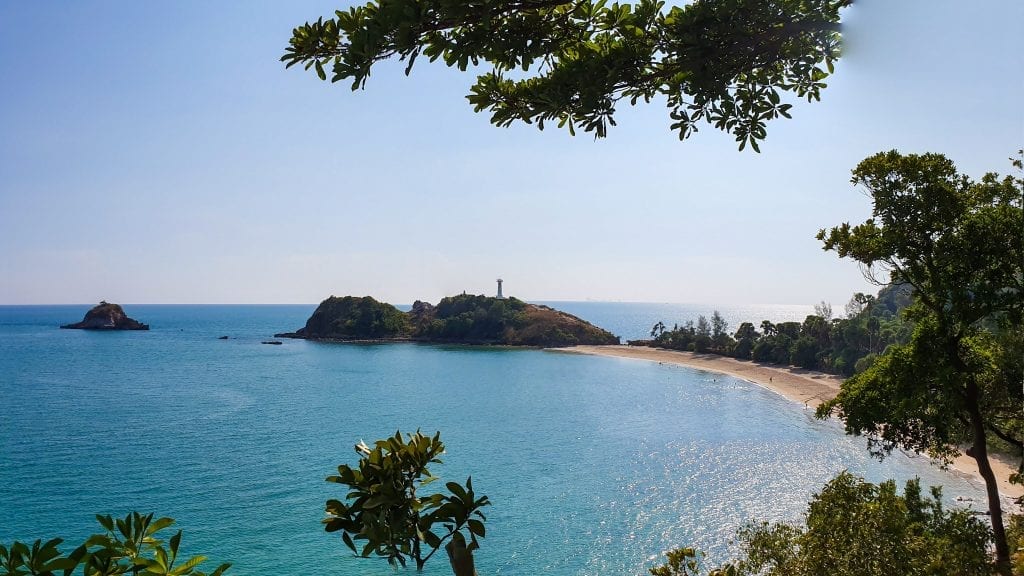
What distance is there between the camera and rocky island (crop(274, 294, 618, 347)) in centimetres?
12306

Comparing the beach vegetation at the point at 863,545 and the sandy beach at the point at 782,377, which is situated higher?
the beach vegetation at the point at 863,545

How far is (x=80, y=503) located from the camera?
26.4 meters

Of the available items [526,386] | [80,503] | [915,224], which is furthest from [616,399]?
[915,224]

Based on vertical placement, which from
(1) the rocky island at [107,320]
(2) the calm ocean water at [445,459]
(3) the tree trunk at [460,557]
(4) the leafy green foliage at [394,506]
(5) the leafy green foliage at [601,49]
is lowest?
(2) the calm ocean water at [445,459]

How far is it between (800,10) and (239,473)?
115 ft

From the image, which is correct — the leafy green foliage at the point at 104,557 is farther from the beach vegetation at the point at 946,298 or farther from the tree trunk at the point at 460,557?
the beach vegetation at the point at 946,298

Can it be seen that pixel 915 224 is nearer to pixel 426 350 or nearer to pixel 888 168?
pixel 888 168

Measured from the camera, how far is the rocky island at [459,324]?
123m

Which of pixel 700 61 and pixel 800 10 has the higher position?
pixel 800 10

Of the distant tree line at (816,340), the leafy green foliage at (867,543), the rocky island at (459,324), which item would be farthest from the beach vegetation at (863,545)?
the rocky island at (459,324)

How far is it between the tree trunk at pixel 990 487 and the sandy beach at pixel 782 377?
23713 millimetres

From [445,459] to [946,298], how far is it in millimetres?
30385

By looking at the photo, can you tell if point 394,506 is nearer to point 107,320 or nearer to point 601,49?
point 601,49

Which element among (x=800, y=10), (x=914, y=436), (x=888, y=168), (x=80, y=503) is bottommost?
(x=80, y=503)
